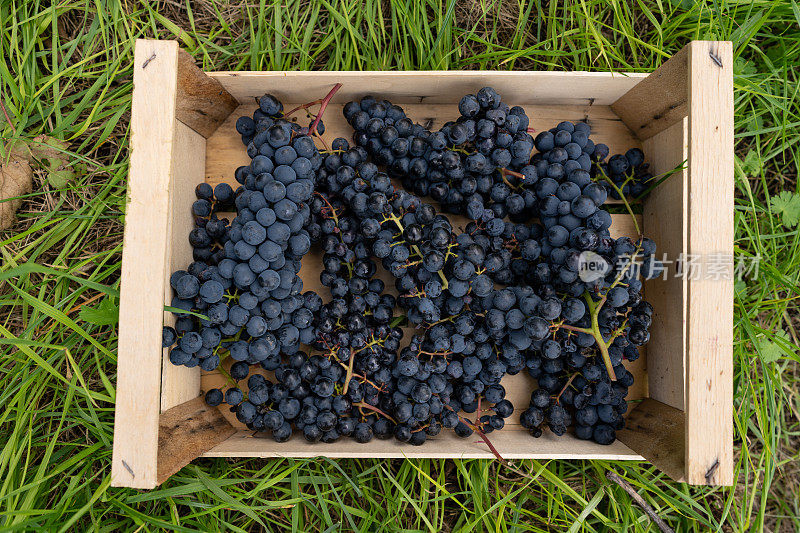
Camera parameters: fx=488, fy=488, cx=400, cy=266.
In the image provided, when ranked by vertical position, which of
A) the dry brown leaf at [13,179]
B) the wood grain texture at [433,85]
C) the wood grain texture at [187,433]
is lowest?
the wood grain texture at [187,433]

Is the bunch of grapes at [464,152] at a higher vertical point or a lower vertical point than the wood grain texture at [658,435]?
higher

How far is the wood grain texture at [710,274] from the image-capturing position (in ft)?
3.90

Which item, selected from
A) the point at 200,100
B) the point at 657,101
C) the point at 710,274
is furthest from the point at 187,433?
the point at 657,101

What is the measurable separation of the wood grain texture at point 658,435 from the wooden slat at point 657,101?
87 centimetres

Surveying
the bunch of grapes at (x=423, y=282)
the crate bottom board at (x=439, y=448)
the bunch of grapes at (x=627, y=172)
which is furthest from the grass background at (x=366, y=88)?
the bunch of grapes at (x=627, y=172)

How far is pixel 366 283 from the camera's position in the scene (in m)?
1.52

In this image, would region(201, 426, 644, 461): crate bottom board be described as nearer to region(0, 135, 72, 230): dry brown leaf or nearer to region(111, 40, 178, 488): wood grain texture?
region(111, 40, 178, 488): wood grain texture

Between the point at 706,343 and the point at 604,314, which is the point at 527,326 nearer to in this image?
the point at 604,314

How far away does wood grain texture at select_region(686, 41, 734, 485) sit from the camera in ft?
3.90

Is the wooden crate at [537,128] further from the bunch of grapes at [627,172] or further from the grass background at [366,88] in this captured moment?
the grass background at [366,88]

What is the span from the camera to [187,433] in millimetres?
1359

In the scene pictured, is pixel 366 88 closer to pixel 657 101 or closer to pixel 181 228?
pixel 181 228

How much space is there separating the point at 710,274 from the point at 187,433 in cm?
143

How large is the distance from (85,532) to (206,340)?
86cm
